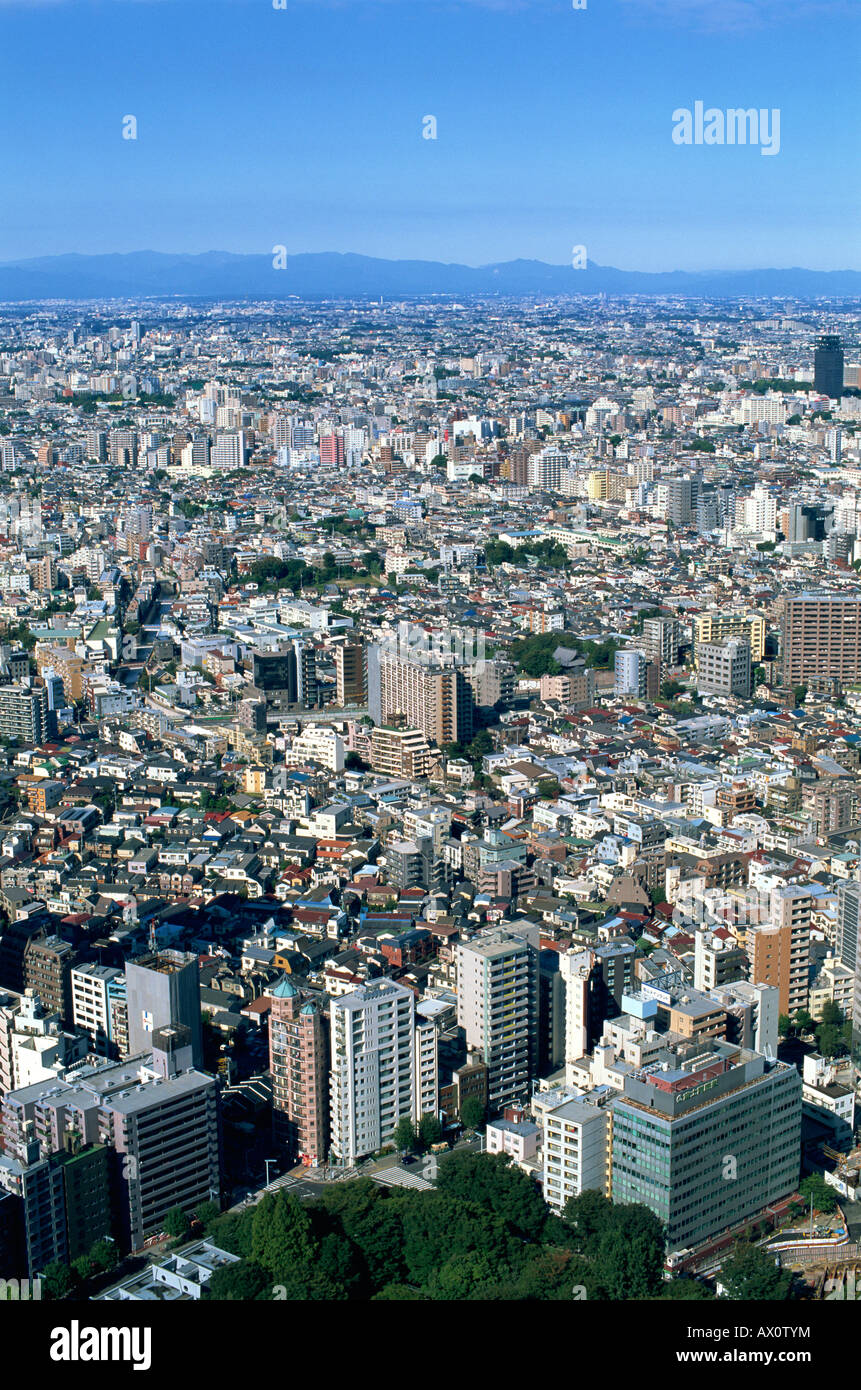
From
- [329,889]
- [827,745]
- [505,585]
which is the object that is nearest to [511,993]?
[329,889]

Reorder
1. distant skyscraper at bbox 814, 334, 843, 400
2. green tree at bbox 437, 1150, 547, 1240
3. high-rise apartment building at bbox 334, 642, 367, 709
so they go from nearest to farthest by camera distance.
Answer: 1. green tree at bbox 437, 1150, 547, 1240
2. high-rise apartment building at bbox 334, 642, 367, 709
3. distant skyscraper at bbox 814, 334, 843, 400

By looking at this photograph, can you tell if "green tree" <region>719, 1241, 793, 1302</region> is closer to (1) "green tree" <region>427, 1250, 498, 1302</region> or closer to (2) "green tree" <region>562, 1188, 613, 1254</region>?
(2) "green tree" <region>562, 1188, 613, 1254</region>

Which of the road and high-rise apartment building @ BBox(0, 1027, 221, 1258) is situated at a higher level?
high-rise apartment building @ BBox(0, 1027, 221, 1258)

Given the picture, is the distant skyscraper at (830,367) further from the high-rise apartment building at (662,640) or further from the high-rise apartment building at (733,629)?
the high-rise apartment building at (662,640)

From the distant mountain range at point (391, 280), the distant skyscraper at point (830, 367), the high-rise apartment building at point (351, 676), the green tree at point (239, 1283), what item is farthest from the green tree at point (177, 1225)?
the distant mountain range at point (391, 280)

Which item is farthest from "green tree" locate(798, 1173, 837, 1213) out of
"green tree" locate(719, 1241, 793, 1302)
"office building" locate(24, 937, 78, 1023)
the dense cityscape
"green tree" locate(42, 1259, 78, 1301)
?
"office building" locate(24, 937, 78, 1023)

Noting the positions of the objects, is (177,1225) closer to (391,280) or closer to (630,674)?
(630,674)
